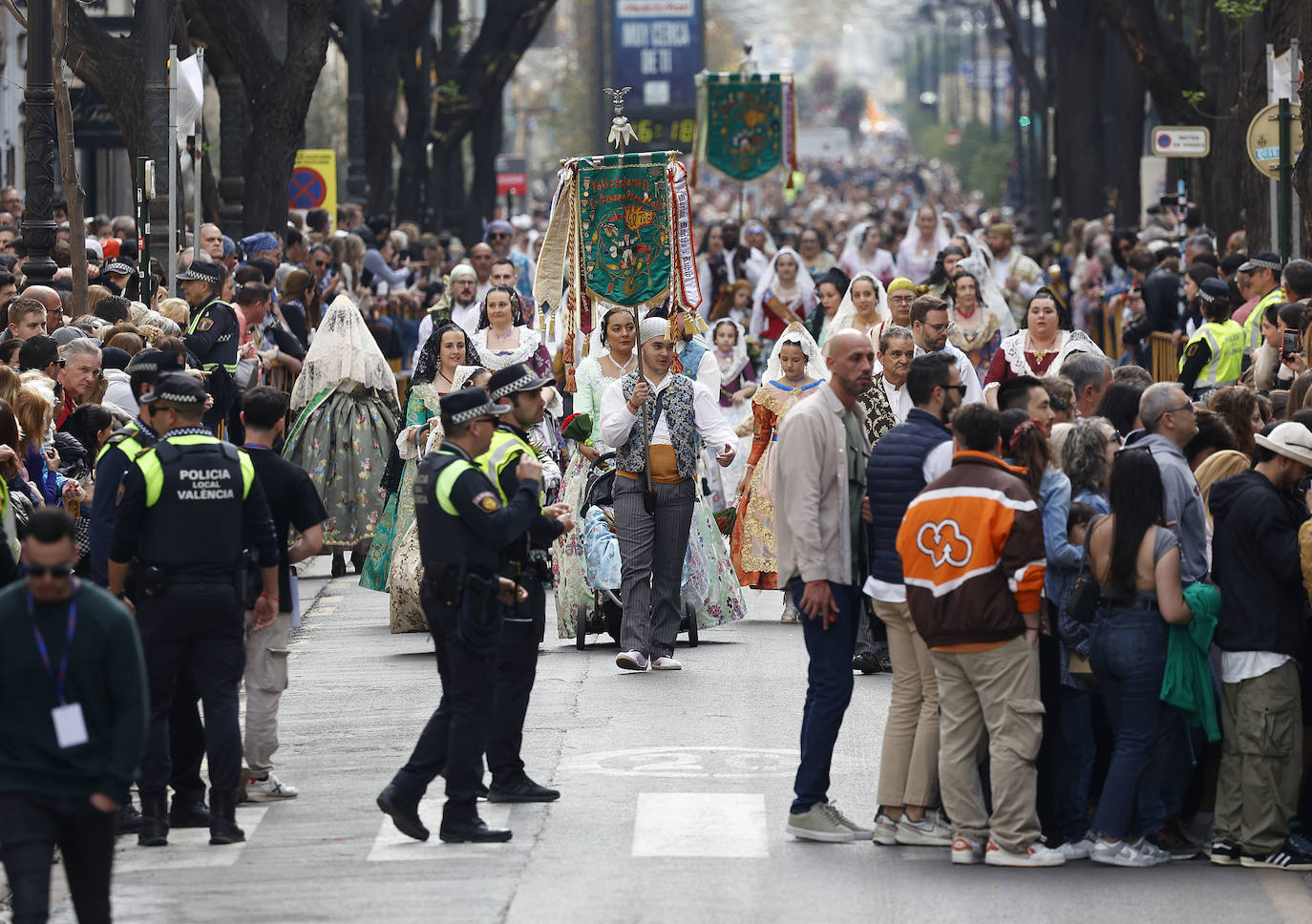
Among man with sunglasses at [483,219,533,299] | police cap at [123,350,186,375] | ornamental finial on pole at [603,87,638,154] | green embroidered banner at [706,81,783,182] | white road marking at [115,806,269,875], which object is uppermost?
green embroidered banner at [706,81,783,182]

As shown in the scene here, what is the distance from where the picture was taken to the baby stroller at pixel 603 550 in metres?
13.6

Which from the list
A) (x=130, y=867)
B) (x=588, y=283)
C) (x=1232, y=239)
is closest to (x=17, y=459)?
(x=130, y=867)

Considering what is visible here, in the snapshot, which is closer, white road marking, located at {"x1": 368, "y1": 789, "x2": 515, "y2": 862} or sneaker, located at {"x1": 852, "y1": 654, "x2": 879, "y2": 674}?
white road marking, located at {"x1": 368, "y1": 789, "x2": 515, "y2": 862}

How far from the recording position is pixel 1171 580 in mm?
8812

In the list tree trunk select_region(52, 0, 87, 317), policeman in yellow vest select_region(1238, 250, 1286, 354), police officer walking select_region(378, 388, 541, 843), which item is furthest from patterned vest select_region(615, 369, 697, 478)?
tree trunk select_region(52, 0, 87, 317)

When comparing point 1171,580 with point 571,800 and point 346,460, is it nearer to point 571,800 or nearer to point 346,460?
point 571,800

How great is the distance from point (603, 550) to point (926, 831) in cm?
462

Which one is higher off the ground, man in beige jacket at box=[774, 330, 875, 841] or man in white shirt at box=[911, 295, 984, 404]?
man in white shirt at box=[911, 295, 984, 404]

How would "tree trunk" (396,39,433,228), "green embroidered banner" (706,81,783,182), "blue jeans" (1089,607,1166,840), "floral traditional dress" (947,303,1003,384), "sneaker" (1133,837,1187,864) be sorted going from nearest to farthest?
"blue jeans" (1089,607,1166,840), "sneaker" (1133,837,1187,864), "floral traditional dress" (947,303,1003,384), "green embroidered banner" (706,81,783,182), "tree trunk" (396,39,433,228)

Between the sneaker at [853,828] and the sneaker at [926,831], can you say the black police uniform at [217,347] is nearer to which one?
the sneaker at [853,828]

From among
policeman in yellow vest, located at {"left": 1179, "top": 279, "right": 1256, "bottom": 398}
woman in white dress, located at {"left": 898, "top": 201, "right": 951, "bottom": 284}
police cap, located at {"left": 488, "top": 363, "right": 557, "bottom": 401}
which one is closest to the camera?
police cap, located at {"left": 488, "top": 363, "right": 557, "bottom": 401}

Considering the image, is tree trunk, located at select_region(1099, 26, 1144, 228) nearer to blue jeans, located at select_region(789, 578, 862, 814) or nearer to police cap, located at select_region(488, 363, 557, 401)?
police cap, located at select_region(488, 363, 557, 401)

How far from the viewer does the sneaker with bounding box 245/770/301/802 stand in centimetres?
1021

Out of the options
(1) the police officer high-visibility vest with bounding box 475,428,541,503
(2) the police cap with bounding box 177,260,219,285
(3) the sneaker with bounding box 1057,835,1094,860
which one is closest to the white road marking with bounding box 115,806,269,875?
(1) the police officer high-visibility vest with bounding box 475,428,541,503
